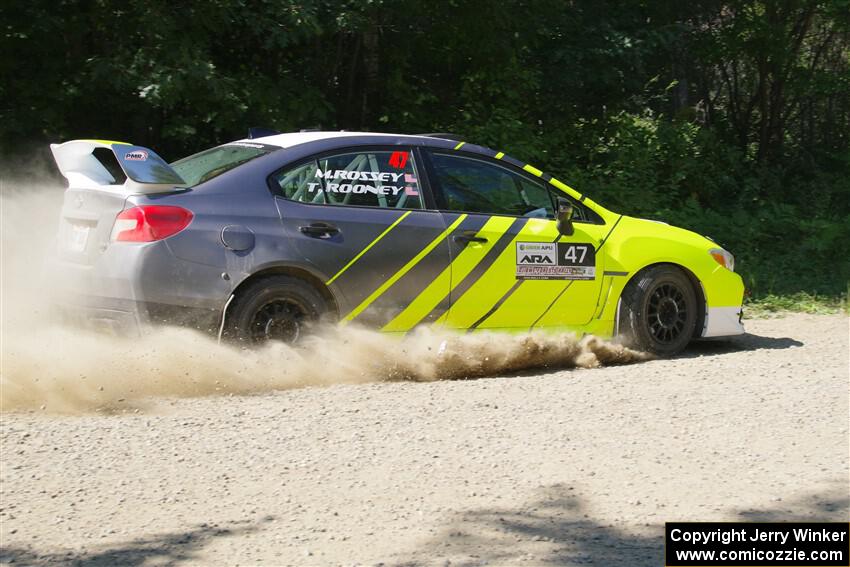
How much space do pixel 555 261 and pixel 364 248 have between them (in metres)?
1.51

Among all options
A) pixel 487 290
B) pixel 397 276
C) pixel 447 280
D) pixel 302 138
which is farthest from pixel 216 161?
pixel 487 290

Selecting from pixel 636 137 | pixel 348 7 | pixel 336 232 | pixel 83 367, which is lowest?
pixel 83 367

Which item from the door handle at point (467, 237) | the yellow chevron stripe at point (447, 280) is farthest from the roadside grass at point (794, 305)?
the door handle at point (467, 237)

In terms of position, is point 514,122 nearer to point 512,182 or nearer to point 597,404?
point 512,182

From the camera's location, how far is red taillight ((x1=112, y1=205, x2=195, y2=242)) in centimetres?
704

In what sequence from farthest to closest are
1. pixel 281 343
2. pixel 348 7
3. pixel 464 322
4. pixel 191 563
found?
pixel 348 7
pixel 464 322
pixel 281 343
pixel 191 563

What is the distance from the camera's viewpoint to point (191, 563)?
4398 mm

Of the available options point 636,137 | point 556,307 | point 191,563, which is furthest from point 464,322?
point 636,137

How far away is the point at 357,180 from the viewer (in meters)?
7.81

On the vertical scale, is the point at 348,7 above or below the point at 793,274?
above

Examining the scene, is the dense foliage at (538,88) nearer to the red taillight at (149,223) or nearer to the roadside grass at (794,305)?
the roadside grass at (794,305)

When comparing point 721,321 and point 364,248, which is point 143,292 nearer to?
point 364,248

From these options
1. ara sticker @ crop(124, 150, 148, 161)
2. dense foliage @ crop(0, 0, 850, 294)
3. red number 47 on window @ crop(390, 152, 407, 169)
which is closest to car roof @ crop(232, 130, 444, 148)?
red number 47 on window @ crop(390, 152, 407, 169)

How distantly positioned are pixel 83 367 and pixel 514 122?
29.2 ft
